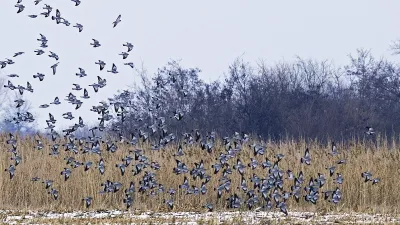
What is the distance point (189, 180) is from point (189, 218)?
351cm

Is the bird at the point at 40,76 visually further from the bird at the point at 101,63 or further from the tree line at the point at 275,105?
the tree line at the point at 275,105

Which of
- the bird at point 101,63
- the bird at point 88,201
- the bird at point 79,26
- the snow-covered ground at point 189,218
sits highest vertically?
the bird at point 79,26

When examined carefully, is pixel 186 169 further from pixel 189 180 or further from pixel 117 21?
pixel 117 21

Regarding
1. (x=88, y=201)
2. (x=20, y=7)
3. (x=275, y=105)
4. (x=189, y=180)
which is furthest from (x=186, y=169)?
(x=275, y=105)

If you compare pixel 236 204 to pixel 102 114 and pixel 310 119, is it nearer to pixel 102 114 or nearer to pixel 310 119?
pixel 102 114

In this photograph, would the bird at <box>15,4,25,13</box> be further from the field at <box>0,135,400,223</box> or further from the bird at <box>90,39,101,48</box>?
the field at <box>0,135,400,223</box>

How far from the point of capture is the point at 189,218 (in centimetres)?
1070

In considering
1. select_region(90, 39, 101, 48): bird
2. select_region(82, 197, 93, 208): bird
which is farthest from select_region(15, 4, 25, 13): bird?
select_region(82, 197, 93, 208): bird

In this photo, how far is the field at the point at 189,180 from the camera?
13.4 metres

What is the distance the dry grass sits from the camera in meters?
13.5

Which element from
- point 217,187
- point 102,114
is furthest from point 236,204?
point 102,114

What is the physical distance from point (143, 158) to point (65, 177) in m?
1.46

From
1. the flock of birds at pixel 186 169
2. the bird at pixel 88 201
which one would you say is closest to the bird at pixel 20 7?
the flock of birds at pixel 186 169

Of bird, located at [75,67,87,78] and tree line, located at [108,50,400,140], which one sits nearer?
bird, located at [75,67,87,78]
